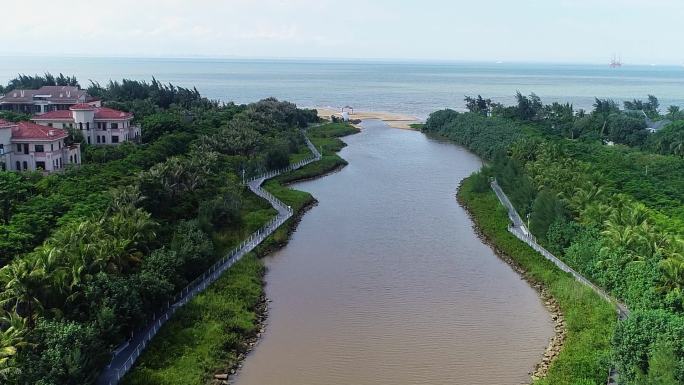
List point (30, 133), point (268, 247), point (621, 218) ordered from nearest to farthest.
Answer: point (621, 218) < point (268, 247) < point (30, 133)

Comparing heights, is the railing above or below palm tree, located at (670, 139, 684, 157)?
below

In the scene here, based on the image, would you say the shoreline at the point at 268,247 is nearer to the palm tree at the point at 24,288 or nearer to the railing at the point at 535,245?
the palm tree at the point at 24,288

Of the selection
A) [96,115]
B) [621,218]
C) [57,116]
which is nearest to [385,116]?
[96,115]

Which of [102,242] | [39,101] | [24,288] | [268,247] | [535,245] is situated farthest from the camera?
[39,101]

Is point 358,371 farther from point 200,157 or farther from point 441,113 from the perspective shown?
point 441,113

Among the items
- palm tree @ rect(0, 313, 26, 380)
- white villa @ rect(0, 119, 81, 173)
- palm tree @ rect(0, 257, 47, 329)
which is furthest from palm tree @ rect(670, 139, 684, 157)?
palm tree @ rect(0, 313, 26, 380)

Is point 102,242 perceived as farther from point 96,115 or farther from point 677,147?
point 677,147

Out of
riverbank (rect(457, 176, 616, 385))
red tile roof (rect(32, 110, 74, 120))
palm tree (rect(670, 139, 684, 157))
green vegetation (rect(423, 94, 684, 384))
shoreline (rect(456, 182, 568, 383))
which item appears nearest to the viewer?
green vegetation (rect(423, 94, 684, 384))

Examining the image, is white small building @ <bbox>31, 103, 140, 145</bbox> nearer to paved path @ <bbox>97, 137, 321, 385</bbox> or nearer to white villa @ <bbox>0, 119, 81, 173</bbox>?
white villa @ <bbox>0, 119, 81, 173</bbox>
